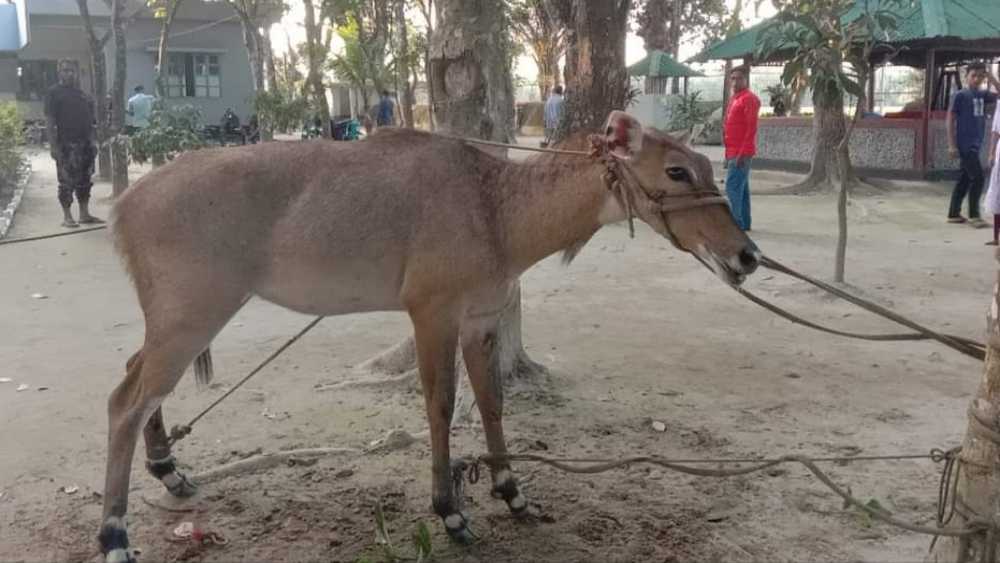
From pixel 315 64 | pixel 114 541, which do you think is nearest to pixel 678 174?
pixel 114 541

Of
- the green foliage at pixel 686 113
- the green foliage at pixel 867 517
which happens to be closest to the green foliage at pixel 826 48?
the green foliage at pixel 867 517

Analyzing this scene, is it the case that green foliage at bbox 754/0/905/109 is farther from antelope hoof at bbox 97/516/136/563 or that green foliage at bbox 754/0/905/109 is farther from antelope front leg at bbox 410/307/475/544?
antelope hoof at bbox 97/516/136/563

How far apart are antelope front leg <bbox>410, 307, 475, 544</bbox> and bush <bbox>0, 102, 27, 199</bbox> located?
47.3 ft

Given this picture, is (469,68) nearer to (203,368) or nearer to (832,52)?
(203,368)

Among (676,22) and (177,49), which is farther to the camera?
(676,22)

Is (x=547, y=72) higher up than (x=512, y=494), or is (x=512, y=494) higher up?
(x=547, y=72)

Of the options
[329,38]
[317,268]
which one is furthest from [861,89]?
[329,38]

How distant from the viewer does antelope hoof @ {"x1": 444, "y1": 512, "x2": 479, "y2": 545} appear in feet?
13.1

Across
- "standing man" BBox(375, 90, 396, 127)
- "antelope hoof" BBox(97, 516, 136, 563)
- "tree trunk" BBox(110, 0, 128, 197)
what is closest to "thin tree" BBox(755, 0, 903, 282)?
"antelope hoof" BBox(97, 516, 136, 563)

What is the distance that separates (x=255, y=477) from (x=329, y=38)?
26789 mm

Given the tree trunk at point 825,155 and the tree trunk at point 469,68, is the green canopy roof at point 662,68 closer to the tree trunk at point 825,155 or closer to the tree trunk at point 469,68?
the tree trunk at point 825,155

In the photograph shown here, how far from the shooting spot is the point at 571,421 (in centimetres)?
553

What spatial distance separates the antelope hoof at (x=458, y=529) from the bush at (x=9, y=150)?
1453 centimetres

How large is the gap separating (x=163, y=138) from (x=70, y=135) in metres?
1.36
